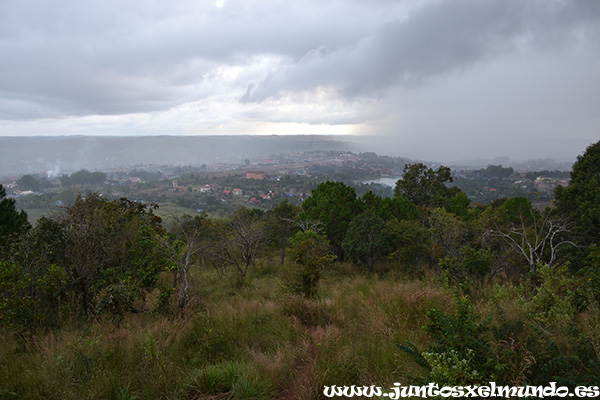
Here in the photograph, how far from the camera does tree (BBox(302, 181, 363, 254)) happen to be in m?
19.1

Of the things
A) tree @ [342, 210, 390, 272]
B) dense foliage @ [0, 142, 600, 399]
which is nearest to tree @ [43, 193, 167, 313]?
dense foliage @ [0, 142, 600, 399]

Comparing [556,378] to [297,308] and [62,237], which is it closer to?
[297,308]

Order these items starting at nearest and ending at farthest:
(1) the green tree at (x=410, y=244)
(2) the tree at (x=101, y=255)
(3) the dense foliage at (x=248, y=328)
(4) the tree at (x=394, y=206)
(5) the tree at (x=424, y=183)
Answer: (3) the dense foliage at (x=248, y=328)
(2) the tree at (x=101, y=255)
(1) the green tree at (x=410, y=244)
(4) the tree at (x=394, y=206)
(5) the tree at (x=424, y=183)

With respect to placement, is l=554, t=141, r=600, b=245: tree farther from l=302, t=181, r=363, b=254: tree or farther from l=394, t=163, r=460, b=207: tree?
l=394, t=163, r=460, b=207: tree

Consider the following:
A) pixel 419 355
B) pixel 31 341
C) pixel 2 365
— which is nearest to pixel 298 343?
pixel 419 355

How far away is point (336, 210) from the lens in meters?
19.3

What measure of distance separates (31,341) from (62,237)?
2.79 metres

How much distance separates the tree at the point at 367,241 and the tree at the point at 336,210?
3.39 meters

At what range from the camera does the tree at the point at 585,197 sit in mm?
14398

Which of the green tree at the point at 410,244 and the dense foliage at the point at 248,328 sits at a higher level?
the dense foliage at the point at 248,328

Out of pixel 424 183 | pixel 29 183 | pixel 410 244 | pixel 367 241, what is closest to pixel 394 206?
pixel 367 241

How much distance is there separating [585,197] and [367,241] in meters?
11.1

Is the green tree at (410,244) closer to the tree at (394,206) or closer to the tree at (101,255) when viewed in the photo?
the tree at (394,206)

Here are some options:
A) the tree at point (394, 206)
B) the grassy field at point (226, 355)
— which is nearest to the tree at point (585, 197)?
the tree at point (394, 206)
